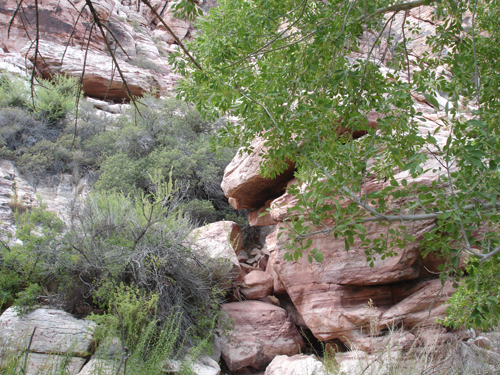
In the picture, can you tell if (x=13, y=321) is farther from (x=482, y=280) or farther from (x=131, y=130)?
(x=131, y=130)

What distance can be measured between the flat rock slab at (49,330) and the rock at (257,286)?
2835 millimetres

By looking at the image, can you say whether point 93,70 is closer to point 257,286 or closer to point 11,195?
point 11,195

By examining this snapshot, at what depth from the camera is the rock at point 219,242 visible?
5.45m

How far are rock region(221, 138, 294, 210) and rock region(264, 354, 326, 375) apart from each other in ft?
9.20

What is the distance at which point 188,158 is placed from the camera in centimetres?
890

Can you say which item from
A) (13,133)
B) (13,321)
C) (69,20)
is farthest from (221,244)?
(69,20)

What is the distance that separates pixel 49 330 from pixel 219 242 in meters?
3.00

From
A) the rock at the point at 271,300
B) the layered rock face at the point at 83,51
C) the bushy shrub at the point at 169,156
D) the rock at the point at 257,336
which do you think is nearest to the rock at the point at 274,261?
the rock at the point at 271,300

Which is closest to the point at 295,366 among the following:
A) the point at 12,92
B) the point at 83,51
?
the point at 12,92

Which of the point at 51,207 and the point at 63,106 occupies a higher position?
the point at 63,106

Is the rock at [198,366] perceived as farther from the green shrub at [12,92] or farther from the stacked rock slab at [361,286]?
the green shrub at [12,92]

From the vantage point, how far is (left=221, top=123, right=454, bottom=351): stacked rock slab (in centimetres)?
421

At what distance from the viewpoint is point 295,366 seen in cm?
422

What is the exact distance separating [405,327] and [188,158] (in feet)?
21.3
